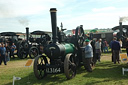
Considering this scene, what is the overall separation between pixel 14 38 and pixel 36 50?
3.19 metres

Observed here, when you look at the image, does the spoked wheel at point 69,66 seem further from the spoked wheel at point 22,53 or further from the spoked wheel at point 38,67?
the spoked wheel at point 22,53

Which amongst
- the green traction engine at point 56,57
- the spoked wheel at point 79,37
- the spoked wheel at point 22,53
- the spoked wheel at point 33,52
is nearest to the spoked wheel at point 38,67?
the green traction engine at point 56,57

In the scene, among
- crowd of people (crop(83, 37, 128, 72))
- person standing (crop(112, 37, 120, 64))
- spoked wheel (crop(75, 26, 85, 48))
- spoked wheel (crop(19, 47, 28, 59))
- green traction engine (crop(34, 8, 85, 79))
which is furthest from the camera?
spoked wheel (crop(19, 47, 28, 59))

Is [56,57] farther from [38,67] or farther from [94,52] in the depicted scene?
[94,52]

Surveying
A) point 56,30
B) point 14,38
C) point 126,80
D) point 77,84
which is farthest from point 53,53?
point 14,38

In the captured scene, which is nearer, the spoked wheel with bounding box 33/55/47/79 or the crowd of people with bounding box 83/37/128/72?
the spoked wheel with bounding box 33/55/47/79

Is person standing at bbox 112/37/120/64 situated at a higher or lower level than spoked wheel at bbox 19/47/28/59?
higher

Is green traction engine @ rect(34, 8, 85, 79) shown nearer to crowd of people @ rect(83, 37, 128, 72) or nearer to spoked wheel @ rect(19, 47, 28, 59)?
crowd of people @ rect(83, 37, 128, 72)

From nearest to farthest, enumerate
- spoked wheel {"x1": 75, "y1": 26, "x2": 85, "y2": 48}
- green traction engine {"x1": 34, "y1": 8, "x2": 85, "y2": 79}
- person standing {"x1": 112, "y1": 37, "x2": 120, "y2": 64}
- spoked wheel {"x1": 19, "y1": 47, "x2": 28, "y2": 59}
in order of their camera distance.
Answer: green traction engine {"x1": 34, "y1": 8, "x2": 85, "y2": 79}, spoked wheel {"x1": 75, "y1": 26, "x2": 85, "y2": 48}, person standing {"x1": 112, "y1": 37, "x2": 120, "y2": 64}, spoked wheel {"x1": 19, "y1": 47, "x2": 28, "y2": 59}

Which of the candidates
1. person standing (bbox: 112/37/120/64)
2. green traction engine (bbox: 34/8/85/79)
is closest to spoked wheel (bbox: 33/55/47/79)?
green traction engine (bbox: 34/8/85/79)

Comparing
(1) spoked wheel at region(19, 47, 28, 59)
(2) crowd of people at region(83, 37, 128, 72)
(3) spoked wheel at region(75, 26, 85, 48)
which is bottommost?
(1) spoked wheel at region(19, 47, 28, 59)

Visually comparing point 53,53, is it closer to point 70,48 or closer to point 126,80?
point 70,48

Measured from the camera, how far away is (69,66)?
560 centimetres

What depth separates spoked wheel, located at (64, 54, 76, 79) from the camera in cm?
510
